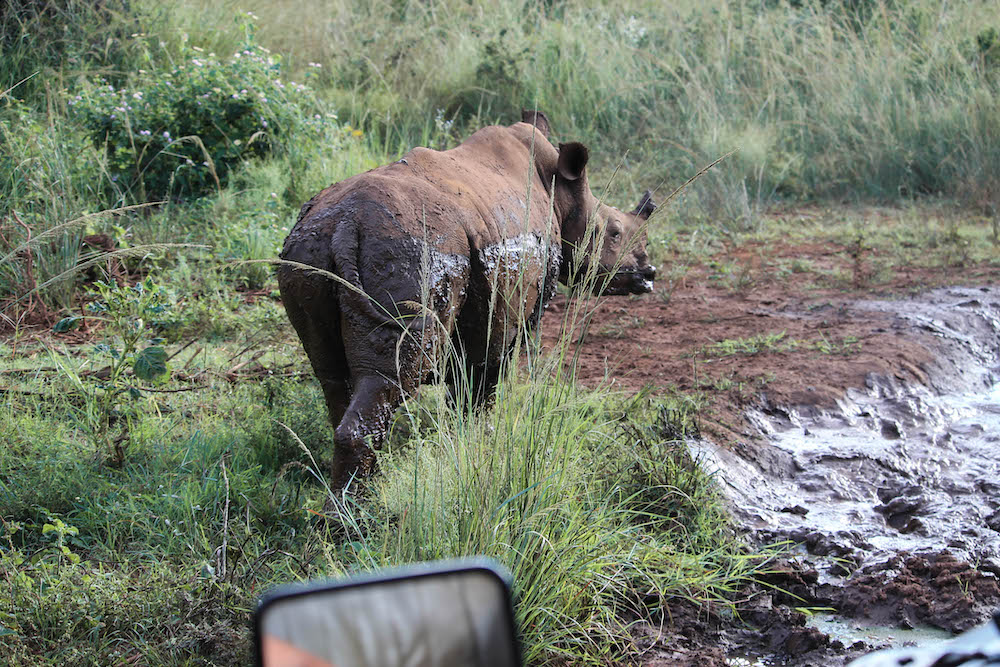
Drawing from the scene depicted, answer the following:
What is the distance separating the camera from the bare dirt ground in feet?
11.4

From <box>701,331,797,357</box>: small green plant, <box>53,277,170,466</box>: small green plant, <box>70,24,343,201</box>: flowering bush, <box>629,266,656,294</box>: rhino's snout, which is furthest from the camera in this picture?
<box>70,24,343,201</box>: flowering bush

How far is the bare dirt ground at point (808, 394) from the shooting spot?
3.47 metres

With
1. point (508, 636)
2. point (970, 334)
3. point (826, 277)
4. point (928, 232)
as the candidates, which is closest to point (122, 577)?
point (508, 636)

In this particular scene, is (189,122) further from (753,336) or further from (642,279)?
(753,336)

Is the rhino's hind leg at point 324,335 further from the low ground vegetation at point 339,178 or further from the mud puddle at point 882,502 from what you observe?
the mud puddle at point 882,502

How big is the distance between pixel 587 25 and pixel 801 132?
9.39 ft

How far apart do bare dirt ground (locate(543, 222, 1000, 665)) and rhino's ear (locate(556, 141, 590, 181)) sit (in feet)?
2.88

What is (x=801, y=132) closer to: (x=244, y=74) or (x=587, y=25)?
(x=587, y=25)

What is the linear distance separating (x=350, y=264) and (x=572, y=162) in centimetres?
190

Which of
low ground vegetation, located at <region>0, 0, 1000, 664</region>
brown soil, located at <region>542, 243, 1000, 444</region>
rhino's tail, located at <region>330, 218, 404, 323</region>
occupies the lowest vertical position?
brown soil, located at <region>542, 243, 1000, 444</region>

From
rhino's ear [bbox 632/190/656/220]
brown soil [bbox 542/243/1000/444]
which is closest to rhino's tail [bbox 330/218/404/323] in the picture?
brown soil [bbox 542/243/1000/444]

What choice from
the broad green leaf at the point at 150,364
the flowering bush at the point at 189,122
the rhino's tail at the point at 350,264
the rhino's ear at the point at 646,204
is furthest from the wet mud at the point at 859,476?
the flowering bush at the point at 189,122

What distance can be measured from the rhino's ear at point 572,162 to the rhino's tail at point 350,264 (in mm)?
1728

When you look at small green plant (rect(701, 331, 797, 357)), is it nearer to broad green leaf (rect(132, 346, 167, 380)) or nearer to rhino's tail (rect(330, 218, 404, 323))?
rhino's tail (rect(330, 218, 404, 323))
